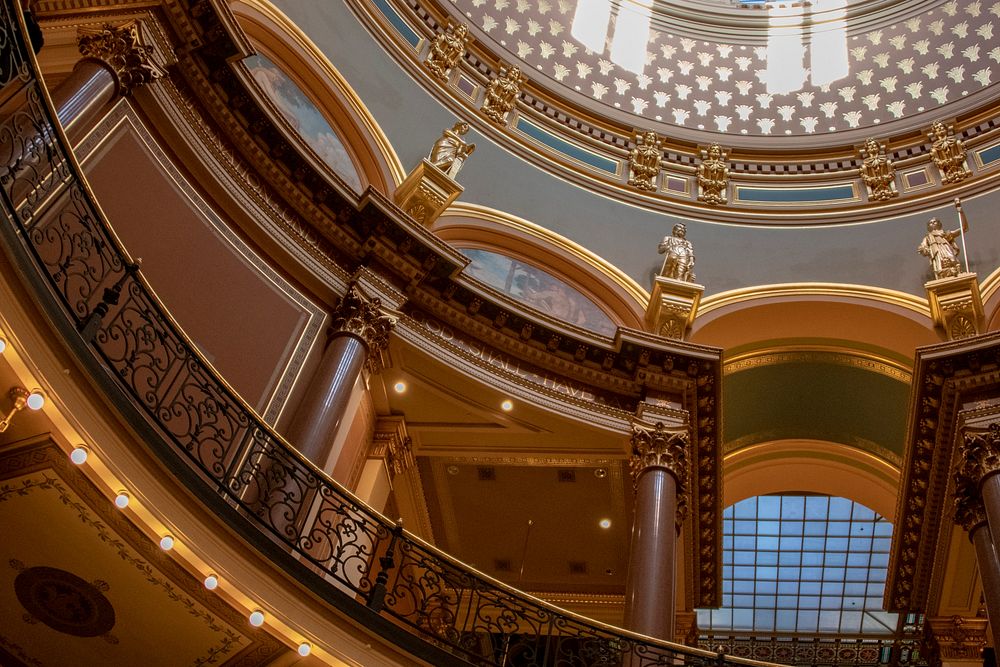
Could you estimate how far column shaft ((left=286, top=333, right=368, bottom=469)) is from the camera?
1060 cm

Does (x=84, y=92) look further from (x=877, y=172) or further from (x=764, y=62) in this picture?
(x=764, y=62)

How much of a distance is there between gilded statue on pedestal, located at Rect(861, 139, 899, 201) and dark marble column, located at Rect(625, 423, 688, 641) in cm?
762

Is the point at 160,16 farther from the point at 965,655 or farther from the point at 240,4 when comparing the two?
the point at 965,655

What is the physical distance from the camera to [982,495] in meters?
11.7

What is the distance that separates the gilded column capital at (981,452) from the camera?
38.6 feet

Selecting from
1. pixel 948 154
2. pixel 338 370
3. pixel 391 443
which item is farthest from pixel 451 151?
pixel 948 154

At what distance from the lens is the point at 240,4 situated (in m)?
14.0

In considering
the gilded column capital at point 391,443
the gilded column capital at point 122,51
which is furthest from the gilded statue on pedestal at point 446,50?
the gilded column capital at point 122,51

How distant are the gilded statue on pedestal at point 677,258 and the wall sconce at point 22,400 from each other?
1132 centimetres

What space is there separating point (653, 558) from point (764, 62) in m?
14.9

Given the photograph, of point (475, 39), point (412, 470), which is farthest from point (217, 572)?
point (475, 39)

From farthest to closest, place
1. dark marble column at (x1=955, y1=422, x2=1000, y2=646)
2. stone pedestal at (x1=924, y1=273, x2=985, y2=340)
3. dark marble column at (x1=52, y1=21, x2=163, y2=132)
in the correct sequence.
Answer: stone pedestal at (x1=924, y1=273, x2=985, y2=340) → dark marble column at (x1=955, y1=422, x2=1000, y2=646) → dark marble column at (x1=52, y1=21, x2=163, y2=132)

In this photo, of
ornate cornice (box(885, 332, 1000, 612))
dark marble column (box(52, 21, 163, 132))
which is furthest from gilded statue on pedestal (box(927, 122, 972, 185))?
dark marble column (box(52, 21, 163, 132))

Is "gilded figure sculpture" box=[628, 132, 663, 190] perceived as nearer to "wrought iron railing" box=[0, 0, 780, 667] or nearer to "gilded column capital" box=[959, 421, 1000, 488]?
"gilded column capital" box=[959, 421, 1000, 488]
